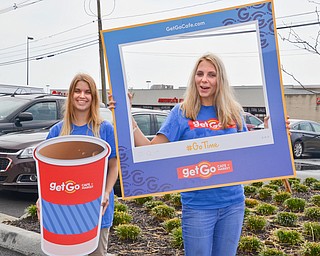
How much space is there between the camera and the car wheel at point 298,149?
15167mm

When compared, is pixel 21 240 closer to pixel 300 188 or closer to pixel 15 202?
pixel 15 202

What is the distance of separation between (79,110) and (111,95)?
0.24m

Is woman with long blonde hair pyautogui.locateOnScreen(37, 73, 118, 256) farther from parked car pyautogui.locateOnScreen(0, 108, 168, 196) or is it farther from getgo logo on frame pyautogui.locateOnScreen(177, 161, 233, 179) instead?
parked car pyautogui.locateOnScreen(0, 108, 168, 196)

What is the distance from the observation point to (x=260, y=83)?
2877 millimetres

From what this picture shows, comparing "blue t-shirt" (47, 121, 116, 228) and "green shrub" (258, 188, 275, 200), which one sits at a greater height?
"blue t-shirt" (47, 121, 116, 228)

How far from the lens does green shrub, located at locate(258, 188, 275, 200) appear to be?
20.9 feet

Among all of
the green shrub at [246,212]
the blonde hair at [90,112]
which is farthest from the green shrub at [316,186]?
the blonde hair at [90,112]

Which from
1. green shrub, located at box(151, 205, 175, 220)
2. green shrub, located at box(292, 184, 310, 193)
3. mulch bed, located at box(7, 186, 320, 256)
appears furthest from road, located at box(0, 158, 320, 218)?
green shrub, located at box(292, 184, 310, 193)

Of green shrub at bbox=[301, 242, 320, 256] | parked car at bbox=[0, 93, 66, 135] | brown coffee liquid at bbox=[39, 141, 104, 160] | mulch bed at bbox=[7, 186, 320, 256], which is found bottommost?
green shrub at bbox=[301, 242, 320, 256]

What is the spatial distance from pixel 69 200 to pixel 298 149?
1428 cm

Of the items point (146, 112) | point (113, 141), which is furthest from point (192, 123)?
point (146, 112)

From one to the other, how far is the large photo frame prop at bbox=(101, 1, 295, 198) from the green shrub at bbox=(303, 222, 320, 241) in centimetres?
202

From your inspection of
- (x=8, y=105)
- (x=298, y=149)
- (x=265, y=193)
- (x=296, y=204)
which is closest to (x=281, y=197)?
(x=265, y=193)

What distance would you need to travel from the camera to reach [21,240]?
4.41 m
